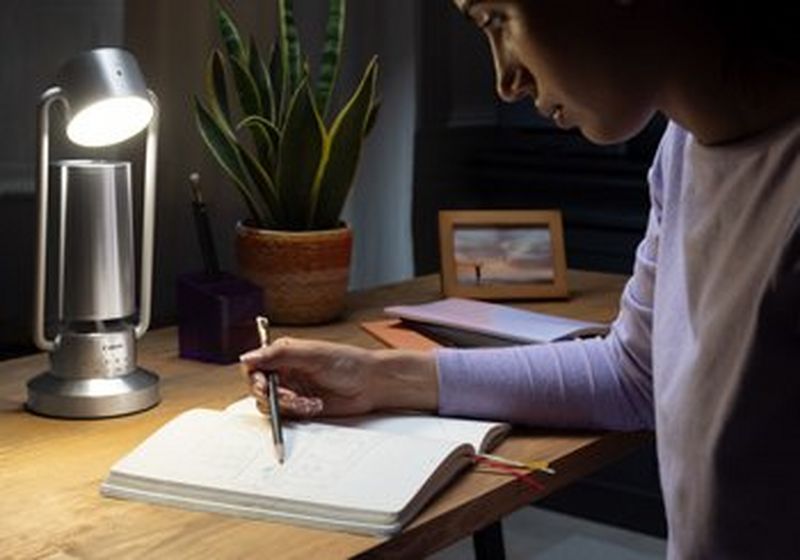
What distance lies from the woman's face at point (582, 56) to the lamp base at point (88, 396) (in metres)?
0.58

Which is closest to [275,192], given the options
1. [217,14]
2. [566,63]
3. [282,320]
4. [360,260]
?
[282,320]

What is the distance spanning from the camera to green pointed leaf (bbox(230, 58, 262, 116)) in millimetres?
1807

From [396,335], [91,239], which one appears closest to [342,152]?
[396,335]

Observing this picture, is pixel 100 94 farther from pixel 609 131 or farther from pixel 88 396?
pixel 609 131

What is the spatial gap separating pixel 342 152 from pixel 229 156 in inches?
6.2

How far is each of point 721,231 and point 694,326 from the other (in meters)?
0.08

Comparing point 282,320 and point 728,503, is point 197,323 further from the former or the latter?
point 728,503

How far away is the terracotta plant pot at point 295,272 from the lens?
5.82ft

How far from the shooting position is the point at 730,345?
93cm

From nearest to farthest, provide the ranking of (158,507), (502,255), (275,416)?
(158,507), (275,416), (502,255)

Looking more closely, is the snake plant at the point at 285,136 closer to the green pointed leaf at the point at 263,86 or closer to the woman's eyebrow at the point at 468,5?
the green pointed leaf at the point at 263,86

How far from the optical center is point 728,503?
0.94 metres

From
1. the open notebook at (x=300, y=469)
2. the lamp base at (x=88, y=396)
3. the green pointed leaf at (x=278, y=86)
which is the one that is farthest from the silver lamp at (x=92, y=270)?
the green pointed leaf at (x=278, y=86)

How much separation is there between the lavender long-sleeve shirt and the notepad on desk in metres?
0.50
